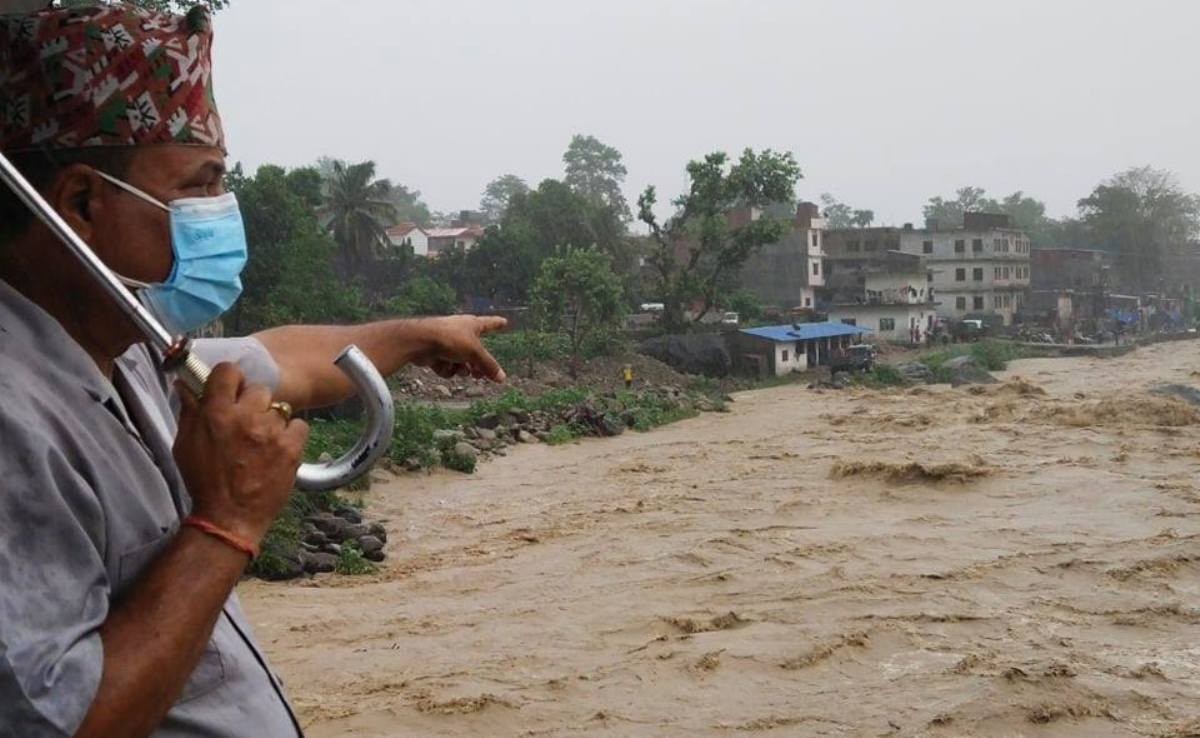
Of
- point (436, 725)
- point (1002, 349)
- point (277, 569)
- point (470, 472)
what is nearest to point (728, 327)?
point (1002, 349)

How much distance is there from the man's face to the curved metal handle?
27 cm

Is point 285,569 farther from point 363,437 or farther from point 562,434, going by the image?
point 562,434

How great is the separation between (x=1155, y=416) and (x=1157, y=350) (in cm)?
2216

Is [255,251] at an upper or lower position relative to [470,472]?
upper

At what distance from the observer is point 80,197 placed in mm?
1306

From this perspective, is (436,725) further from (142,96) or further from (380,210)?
(380,210)

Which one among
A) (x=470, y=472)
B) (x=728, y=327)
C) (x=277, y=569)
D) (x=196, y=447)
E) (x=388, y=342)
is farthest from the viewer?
(x=728, y=327)

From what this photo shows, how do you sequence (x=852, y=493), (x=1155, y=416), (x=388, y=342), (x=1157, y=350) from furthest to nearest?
1. (x=1157, y=350)
2. (x=1155, y=416)
3. (x=852, y=493)
4. (x=388, y=342)

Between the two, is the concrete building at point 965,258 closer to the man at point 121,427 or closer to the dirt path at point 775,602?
the dirt path at point 775,602

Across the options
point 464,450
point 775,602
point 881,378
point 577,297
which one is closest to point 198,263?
Result: point 775,602

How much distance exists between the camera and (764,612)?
734 cm

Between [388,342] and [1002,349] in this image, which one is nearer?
[388,342]

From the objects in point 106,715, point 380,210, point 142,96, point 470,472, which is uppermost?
point 380,210

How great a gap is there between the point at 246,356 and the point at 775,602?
246 inches
